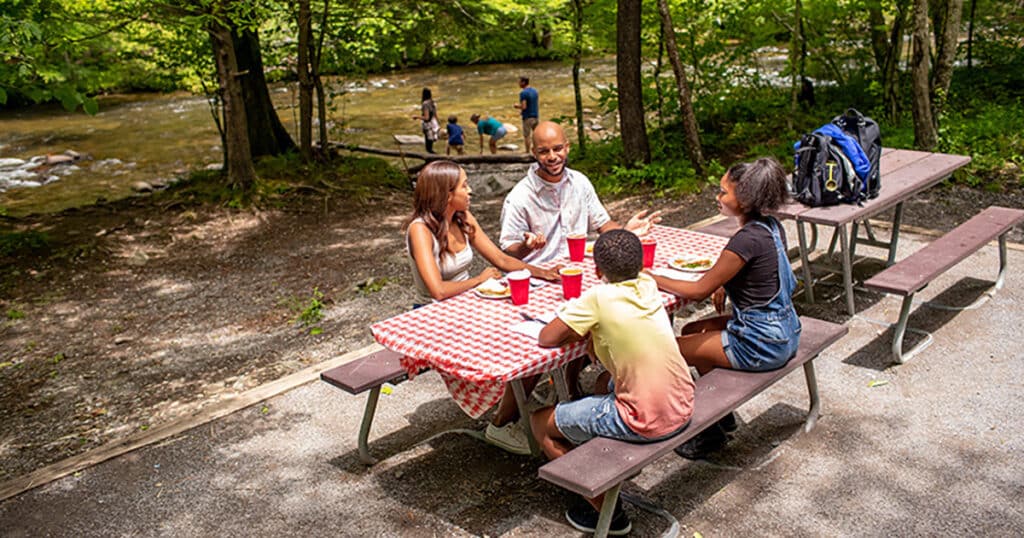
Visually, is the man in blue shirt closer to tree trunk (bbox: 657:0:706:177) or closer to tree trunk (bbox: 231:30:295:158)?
tree trunk (bbox: 231:30:295:158)

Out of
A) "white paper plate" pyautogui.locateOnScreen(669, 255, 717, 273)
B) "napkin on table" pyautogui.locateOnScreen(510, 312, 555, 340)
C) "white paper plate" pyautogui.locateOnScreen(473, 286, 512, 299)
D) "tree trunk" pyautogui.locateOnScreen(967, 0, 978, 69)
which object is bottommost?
"napkin on table" pyautogui.locateOnScreen(510, 312, 555, 340)

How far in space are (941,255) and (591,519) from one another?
3121 mm

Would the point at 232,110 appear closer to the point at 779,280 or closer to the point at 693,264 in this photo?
the point at 693,264

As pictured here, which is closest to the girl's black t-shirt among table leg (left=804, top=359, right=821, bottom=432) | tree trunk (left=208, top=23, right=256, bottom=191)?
table leg (left=804, top=359, right=821, bottom=432)

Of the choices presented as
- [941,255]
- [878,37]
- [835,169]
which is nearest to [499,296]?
[835,169]

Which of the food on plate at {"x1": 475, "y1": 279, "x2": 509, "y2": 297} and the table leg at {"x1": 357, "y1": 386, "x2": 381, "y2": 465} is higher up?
the food on plate at {"x1": 475, "y1": 279, "x2": 509, "y2": 297}

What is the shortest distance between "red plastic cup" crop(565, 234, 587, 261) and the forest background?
236cm

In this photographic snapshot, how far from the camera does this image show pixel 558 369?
4.03 metres

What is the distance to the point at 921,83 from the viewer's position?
853 centimetres

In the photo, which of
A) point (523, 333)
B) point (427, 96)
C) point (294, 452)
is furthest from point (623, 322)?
point (427, 96)

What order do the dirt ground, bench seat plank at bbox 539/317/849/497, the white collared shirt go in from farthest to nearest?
the dirt ground
the white collared shirt
bench seat plank at bbox 539/317/849/497

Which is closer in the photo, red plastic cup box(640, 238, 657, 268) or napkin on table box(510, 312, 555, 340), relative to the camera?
napkin on table box(510, 312, 555, 340)

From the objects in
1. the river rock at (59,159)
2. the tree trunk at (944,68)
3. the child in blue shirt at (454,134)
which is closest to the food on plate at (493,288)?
the tree trunk at (944,68)

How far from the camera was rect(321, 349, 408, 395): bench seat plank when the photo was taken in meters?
4.24
